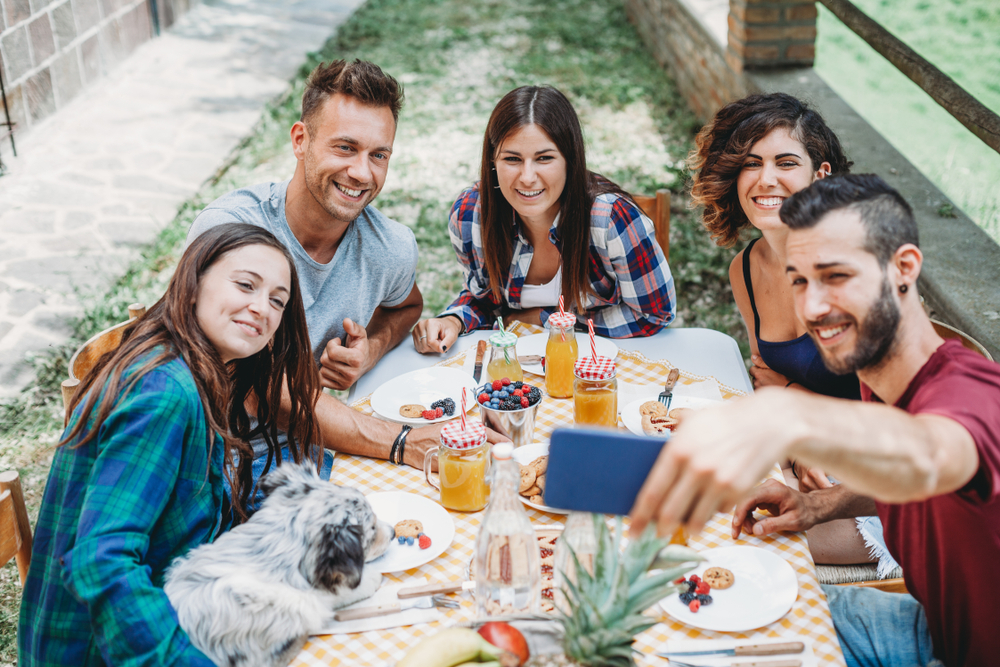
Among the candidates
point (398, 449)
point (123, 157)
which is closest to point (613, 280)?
point (398, 449)

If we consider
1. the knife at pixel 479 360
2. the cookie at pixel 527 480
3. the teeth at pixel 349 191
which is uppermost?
the teeth at pixel 349 191

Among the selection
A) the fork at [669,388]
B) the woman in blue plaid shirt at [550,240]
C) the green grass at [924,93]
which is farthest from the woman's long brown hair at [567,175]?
the green grass at [924,93]

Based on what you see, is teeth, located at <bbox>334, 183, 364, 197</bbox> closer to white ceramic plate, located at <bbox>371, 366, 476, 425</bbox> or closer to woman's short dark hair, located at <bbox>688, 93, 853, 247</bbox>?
white ceramic plate, located at <bbox>371, 366, 476, 425</bbox>

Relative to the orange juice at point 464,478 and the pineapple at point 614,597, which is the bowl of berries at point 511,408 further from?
the pineapple at point 614,597

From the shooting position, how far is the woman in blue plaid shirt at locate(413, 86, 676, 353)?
2.92m

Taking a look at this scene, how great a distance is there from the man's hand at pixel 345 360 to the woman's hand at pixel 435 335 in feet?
0.68

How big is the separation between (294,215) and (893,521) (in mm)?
2113

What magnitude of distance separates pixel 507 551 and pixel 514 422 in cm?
58

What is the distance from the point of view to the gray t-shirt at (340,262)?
9.29 feet

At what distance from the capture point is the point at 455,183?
6355 millimetres

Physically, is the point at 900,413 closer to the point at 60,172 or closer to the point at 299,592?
the point at 299,592

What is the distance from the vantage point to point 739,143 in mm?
2697

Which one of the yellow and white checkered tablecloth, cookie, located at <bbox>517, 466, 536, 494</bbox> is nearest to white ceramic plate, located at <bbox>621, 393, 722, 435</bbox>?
the yellow and white checkered tablecloth

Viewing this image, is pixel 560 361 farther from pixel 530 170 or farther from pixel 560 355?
pixel 530 170
